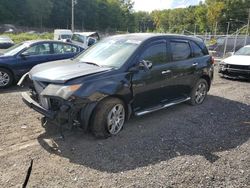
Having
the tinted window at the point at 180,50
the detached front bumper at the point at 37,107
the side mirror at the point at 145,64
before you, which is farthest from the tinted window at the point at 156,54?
the detached front bumper at the point at 37,107

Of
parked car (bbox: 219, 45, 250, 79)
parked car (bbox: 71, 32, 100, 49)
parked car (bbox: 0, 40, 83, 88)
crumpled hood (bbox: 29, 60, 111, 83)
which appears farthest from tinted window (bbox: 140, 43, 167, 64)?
parked car (bbox: 71, 32, 100, 49)

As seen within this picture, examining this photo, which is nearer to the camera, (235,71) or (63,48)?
(63,48)

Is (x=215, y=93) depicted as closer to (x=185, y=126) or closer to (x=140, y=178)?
(x=185, y=126)

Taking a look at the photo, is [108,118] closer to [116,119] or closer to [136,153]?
[116,119]

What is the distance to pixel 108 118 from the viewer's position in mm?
4766

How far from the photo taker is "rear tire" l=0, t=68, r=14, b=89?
838 cm

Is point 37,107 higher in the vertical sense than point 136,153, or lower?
higher

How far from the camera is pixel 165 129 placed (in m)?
5.46

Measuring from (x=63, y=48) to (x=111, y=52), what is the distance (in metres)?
4.57

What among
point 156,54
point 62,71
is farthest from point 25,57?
point 156,54

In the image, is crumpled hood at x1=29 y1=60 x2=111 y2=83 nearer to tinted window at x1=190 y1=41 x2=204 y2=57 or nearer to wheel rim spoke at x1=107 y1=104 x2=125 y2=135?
wheel rim spoke at x1=107 y1=104 x2=125 y2=135

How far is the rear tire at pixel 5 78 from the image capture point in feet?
27.5

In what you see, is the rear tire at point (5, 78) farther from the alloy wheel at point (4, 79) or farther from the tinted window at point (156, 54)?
the tinted window at point (156, 54)

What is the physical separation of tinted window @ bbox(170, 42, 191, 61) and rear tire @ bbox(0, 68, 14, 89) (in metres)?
5.07
